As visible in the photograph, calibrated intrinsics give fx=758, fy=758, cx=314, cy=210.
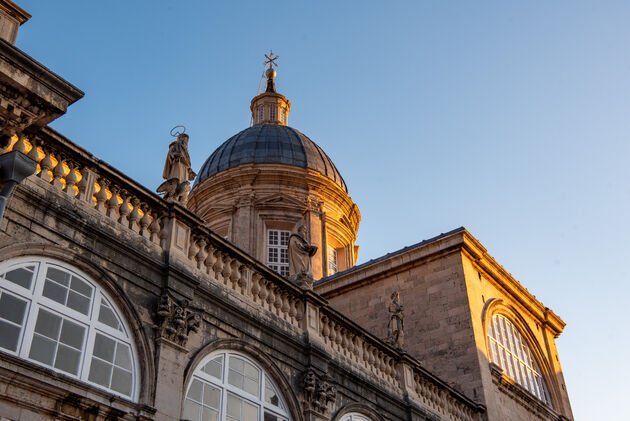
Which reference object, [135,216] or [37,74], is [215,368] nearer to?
[135,216]

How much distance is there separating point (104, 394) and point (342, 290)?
15.2 meters

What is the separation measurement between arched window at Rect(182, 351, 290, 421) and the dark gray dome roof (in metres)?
23.3

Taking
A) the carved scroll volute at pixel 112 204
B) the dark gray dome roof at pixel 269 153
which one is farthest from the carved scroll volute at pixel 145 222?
the dark gray dome roof at pixel 269 153

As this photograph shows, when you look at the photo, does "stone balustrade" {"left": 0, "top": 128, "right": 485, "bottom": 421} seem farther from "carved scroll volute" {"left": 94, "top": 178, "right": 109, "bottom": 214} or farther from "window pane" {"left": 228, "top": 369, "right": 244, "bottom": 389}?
"window pane" {"left": 228, "top": 369, "right": 244, "bottom": 389}

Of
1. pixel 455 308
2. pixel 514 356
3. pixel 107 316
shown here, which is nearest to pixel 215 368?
pixel 107 316

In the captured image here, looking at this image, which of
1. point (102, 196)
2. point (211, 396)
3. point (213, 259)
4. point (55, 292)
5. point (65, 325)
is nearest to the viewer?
point (65, 325)

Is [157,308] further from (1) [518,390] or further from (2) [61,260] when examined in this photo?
(1) [518,390]

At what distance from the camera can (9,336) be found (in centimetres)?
906

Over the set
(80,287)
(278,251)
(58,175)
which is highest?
(278,251)

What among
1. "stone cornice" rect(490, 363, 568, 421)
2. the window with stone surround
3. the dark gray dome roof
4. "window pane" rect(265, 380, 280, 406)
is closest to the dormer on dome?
the dark gray dome roof

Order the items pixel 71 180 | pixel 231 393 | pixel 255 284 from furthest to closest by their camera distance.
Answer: pixel 255 284, pixel 231 393, pixel 71 180

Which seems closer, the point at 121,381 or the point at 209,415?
the point at 121,381

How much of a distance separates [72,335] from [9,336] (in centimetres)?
95

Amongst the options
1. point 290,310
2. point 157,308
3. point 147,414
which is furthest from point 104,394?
point 290,310
